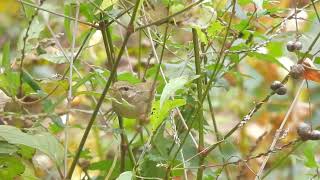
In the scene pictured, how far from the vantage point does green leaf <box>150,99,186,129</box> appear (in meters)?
0.97

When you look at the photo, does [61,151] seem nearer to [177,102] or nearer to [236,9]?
[177,102]

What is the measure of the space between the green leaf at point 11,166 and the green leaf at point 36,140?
0.21 ft

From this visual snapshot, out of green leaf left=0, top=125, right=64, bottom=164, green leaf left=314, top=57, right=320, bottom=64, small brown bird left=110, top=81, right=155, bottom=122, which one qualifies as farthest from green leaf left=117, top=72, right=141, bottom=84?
green leaf left=314, top=57, right=320, bottom=64

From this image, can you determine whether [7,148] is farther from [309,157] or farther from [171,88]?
[309,157]

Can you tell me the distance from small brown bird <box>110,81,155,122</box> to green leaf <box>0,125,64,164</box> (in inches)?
4.5

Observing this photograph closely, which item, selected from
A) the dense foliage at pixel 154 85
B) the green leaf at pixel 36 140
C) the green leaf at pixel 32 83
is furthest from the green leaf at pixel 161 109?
the green leaf at pixel 32 83

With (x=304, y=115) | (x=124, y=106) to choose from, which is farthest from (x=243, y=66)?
(x=124, y=106)

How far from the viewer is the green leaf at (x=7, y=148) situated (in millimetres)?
1032

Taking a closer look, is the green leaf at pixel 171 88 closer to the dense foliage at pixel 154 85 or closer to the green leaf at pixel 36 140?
the dense foliage at pixel 154 85

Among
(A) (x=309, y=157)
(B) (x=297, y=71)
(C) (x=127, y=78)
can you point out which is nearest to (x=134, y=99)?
(C) (x=127, y=78)

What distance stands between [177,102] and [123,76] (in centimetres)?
28

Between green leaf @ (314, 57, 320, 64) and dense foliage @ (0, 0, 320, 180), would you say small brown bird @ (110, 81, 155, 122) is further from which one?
green leaf @ (314, 57, 320, 64)

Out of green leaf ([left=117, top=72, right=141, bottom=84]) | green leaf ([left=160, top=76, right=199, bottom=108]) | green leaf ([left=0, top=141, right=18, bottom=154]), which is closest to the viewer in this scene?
green leaf ([left=160, top=76, right=199, bottom=108])

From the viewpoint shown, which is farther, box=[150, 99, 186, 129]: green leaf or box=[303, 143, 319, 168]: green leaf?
box=[303, 143, 319, 168]: green leaf
